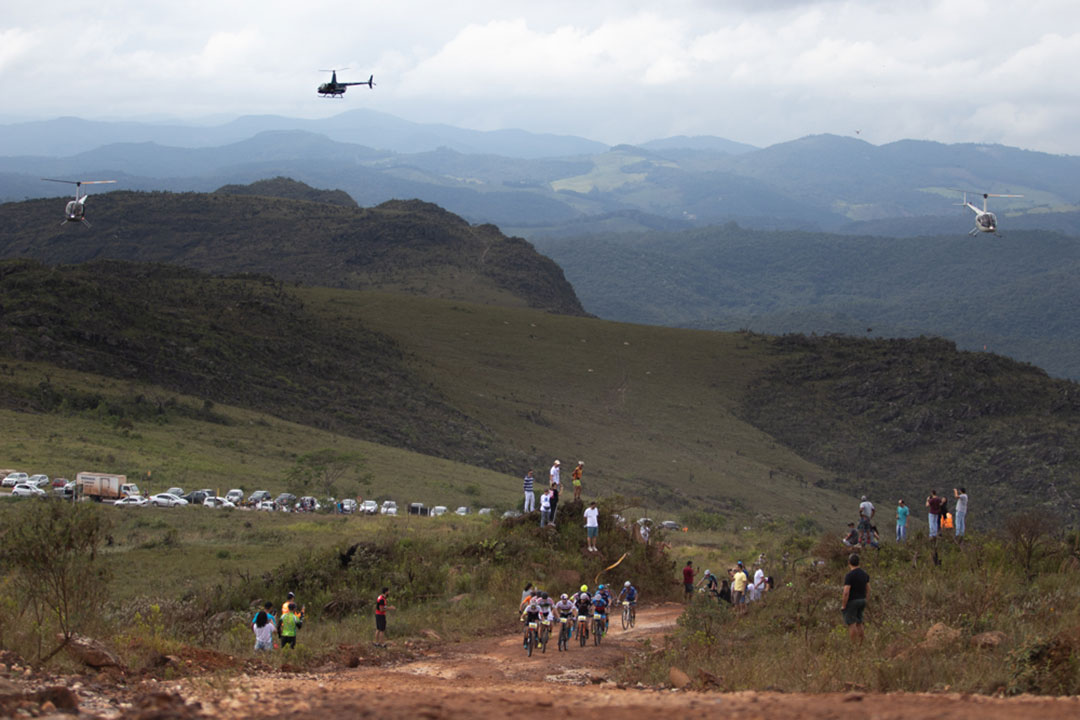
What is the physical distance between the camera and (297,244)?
136 meters

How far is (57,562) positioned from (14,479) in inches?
1029

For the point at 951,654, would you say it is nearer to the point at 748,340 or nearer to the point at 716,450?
the point at 716,450

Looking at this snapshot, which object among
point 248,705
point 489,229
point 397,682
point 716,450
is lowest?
point 716,450

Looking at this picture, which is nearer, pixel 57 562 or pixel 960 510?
pixel 57 562

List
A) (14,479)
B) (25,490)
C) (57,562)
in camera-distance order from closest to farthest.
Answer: (57,562)
(25,490)
(14,479)

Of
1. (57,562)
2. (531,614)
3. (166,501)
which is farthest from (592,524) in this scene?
(166,501)

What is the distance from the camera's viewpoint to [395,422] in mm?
62062

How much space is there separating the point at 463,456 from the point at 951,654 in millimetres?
47013

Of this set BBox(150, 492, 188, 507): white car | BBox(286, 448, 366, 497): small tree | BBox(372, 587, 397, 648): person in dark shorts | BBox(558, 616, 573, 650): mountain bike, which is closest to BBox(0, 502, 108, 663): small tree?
BBox(372, 587, 397, 648): person in dark shorts

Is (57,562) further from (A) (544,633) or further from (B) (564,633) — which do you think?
(B) (564,633)

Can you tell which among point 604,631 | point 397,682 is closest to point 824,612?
point 604,631

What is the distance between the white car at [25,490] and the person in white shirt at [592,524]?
68.8 ft

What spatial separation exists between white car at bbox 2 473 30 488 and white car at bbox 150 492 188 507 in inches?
176

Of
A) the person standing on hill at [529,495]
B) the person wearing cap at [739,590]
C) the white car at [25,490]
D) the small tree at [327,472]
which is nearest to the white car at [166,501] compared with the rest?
the white car at [25,490]
